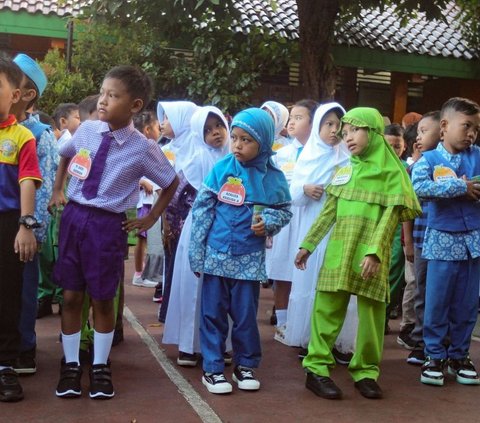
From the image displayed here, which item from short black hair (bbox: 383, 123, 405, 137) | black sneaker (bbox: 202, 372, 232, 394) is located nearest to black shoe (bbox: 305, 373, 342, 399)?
black sneaker (bbox: 202, 372, 232, 394)

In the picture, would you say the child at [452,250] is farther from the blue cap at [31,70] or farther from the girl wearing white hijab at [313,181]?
the blue cap at [31,70]

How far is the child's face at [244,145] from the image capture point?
499 cm

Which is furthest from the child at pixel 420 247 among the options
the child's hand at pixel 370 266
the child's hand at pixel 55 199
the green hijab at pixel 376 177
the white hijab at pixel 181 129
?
the child's hand at pixel 55 199

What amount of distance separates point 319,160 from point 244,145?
1057 mm

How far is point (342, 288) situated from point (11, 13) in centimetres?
1387

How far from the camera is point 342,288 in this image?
15.8 ft

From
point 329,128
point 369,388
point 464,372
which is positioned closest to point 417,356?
point 464,372

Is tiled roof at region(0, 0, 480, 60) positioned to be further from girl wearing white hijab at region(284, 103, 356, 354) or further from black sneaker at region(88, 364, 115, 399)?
black sneaker at region(88, 364, 115, 399)

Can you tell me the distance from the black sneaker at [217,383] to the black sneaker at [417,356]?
61.5 inches

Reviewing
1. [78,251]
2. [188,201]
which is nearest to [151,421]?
[78,251]

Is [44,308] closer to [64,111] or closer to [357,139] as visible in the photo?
[64,111]

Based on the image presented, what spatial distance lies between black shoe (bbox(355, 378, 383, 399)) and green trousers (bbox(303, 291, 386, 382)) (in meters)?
0.03

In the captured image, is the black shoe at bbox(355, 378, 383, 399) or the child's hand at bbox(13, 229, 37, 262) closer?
the child's hand at bbox(13, 229, 37, 262)

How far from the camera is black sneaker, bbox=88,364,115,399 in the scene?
15.0 feet
